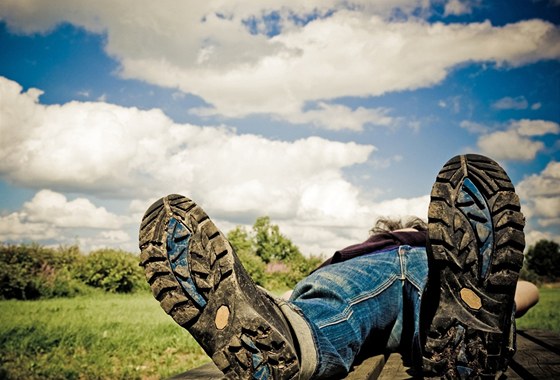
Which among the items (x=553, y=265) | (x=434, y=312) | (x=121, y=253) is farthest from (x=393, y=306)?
(x=553, y=265)

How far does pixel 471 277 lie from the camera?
1313 mm

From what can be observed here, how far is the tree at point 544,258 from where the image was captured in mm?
31750

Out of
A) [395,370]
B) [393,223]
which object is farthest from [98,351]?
[395,370]

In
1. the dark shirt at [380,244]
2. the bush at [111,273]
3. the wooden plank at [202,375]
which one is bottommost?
the bush at [111,273]

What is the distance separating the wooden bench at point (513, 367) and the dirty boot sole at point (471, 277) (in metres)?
0.44

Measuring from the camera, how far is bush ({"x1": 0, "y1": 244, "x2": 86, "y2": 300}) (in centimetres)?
1084

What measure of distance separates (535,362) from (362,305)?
82 cm

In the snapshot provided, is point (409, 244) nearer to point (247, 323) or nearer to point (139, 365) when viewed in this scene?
point (247, 323)

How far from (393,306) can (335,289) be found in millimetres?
339

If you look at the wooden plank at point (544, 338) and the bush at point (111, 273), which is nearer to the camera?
the wooden plank at point (544, 338)

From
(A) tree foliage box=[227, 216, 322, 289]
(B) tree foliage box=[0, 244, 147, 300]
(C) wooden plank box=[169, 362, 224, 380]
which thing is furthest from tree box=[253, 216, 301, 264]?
(C) wooden plank box=[169, 362, 224, 380]

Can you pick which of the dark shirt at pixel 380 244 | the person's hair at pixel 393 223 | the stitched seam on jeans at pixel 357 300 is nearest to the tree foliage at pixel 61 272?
the person's hair at pixel 393 223

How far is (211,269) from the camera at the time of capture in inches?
55.2

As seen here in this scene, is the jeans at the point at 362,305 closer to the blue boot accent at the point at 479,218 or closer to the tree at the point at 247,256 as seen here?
the blue boot accent at the point at 479,218
